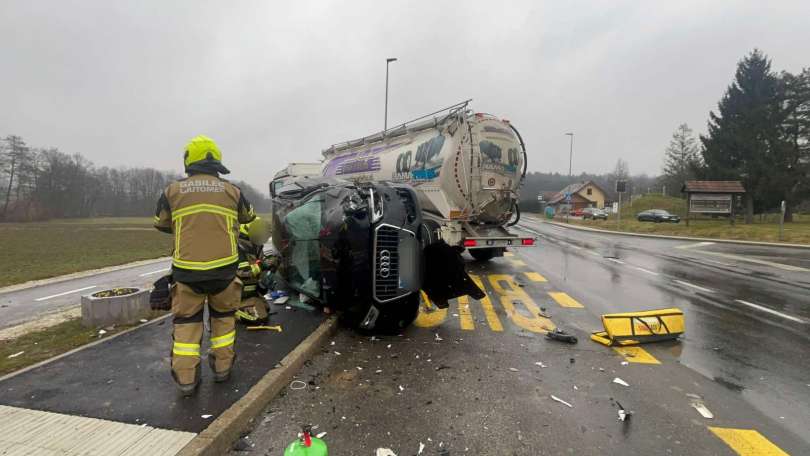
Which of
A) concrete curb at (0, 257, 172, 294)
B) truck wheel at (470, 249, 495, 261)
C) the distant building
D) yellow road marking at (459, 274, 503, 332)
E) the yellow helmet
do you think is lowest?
concrete curb at (0, 257, 172, 294)

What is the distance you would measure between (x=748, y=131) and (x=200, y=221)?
132 ft

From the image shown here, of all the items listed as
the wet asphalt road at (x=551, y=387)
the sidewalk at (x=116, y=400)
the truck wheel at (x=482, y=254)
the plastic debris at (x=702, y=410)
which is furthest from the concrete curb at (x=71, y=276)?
the plastic debris at (x=702, y=410)

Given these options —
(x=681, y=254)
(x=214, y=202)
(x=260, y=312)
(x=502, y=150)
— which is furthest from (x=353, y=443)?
(x=681, y=254)

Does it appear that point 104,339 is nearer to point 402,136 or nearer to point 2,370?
point 2,370

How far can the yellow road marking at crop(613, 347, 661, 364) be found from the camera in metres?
4.19

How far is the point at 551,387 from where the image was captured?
352 centimetres

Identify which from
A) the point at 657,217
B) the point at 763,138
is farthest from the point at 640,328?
the point at 657,217

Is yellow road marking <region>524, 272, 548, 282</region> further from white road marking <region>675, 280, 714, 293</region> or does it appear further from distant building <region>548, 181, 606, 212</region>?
distant building <region>548, 181, 606, 212</region>

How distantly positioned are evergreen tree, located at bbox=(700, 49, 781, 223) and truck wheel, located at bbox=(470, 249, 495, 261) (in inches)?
1179

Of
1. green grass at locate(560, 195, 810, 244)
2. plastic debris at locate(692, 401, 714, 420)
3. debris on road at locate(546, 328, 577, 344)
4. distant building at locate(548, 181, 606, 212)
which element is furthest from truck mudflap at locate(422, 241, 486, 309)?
distant building at locate(548, 181, 606, 212)

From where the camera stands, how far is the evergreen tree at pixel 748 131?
1189 inches

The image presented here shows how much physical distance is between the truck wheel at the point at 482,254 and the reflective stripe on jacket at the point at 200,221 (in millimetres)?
8650

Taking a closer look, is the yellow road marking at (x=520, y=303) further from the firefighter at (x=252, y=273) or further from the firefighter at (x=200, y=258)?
the firefighter at (x=200, y=258)

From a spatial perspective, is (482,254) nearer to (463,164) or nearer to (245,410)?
(463,164)
